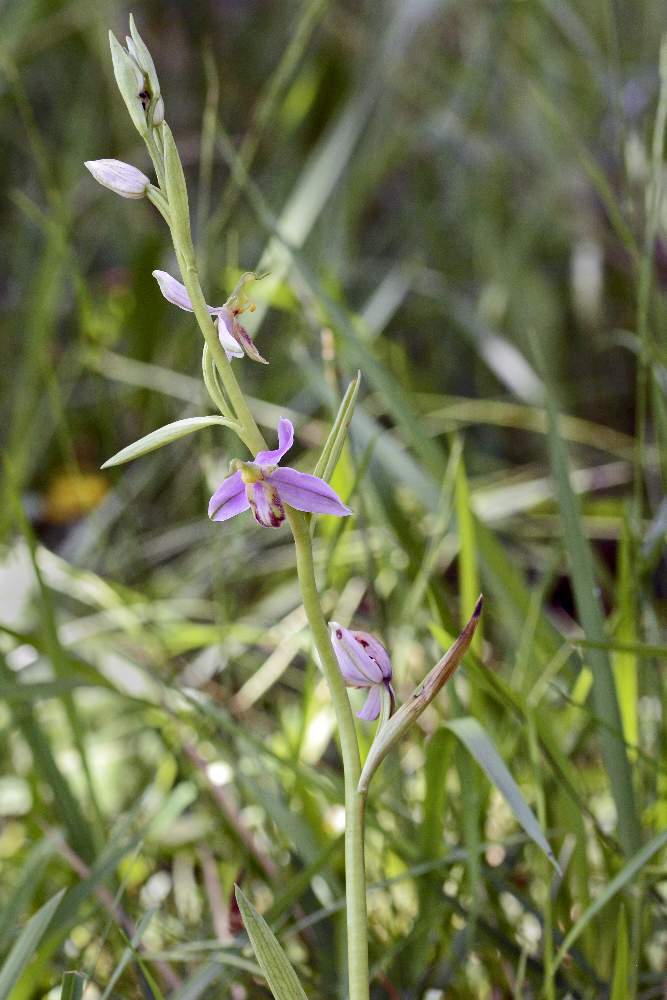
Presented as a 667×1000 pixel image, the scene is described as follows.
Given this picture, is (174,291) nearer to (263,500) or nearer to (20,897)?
(263,500)

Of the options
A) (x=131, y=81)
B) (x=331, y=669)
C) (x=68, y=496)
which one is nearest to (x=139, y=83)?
(x=131, y=81)

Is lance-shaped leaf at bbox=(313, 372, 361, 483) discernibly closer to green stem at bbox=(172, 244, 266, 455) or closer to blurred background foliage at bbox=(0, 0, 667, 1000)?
green stem at bbox=(172, 244, 266, 455)

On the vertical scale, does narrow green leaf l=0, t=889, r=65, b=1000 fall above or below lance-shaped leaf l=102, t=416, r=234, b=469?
below

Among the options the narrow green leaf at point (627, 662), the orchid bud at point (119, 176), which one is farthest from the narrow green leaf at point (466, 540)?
the orchid bud at point (119, 176)

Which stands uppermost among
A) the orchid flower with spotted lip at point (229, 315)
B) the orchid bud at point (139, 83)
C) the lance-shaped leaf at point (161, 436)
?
the orchid bud at point (139, 83)

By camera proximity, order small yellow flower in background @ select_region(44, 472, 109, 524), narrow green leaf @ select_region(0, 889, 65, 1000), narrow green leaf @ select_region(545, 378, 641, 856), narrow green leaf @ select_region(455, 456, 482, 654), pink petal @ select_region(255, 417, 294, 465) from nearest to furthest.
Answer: pink petal @ select_region(255, 417, 294, 465)
narrow green leaf @ select_region(0, 889, 65, 1000)
narrow green leaf @ select_region(545, 378, 641, 856)
narrow green leaf @ select_region(455, 456, 482, 654)
small yellow flower in background @ select_region(44, 472, 109, 524)

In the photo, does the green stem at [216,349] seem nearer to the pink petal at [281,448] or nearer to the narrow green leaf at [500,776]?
the pink petal at [281,448]

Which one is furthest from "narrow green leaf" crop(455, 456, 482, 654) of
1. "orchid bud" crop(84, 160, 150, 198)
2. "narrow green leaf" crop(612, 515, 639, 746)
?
"orchid bud" crop(84, 160, 150, 198)
